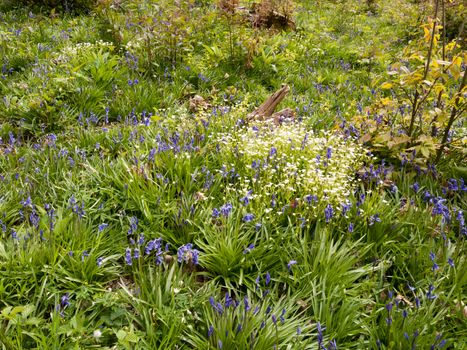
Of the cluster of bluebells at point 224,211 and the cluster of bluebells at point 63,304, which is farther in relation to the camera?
the cluster of bluebells at point 224,211

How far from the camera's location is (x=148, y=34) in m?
6.95

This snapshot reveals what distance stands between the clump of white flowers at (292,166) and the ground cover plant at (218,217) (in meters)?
0.03

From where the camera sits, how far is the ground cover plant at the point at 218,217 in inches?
106

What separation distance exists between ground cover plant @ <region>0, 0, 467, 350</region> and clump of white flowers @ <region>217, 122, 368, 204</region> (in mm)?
27

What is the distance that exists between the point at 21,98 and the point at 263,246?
4.38 m

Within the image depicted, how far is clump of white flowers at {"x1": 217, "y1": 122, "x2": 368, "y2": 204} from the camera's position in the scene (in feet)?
12.4

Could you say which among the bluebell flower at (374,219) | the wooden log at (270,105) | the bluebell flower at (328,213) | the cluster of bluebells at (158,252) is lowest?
the wooden log at (270,105)

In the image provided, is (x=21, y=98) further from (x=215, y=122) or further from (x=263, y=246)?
(x=263, y=246)

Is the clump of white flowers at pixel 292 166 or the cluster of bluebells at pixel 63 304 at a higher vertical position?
the clump of white flowers at pixel 292 166

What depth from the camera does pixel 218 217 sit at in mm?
3418

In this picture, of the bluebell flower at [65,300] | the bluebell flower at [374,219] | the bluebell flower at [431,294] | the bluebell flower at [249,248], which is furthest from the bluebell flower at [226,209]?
the bluebell flower at [431,294]

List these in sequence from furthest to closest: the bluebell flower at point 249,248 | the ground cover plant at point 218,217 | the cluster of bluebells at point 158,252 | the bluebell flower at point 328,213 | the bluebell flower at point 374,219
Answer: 1. the bluebell flower at point 374,219
2. the bluebell flower at point 328,213
3. the bluebell flower at point 249,248
4. the cluster of bluebells at point 158,252
5. the ground cover plant at point 218,217

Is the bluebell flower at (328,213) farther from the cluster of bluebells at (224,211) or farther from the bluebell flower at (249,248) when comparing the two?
the cluster of bluebells at (224,211)

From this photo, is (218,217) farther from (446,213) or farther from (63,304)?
(446,213)
